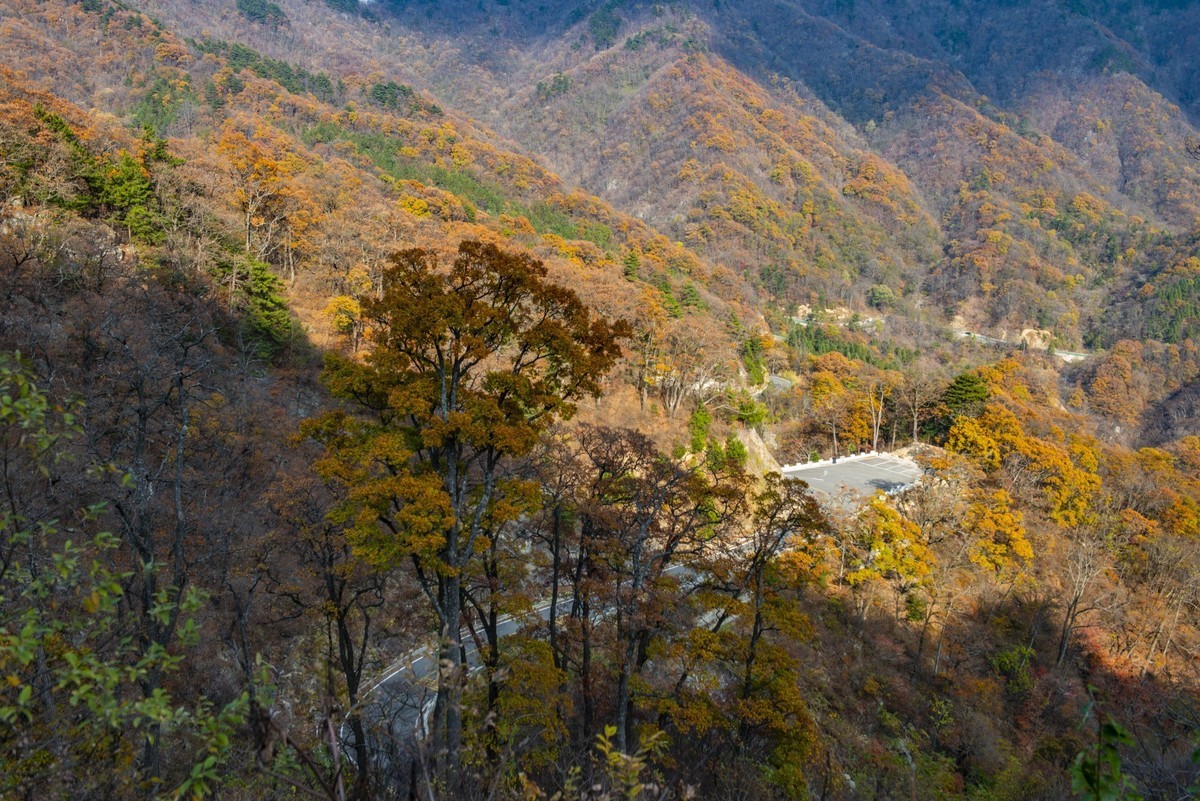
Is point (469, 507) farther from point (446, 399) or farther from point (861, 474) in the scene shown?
point (861, 474)

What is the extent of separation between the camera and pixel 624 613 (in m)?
10.3

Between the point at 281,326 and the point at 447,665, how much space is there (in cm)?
2556

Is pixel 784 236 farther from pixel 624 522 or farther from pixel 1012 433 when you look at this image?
pixel 624 522

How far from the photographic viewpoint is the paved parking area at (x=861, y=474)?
31062 mm

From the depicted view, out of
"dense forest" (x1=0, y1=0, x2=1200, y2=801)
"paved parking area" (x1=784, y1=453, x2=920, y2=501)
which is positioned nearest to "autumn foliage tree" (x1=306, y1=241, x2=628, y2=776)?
A: "dense forest" (x1=0, y1=0, x2=1200, y2=801)

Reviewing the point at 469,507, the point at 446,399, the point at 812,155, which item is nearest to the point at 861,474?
the point at 469,507

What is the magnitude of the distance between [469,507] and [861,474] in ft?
97.1

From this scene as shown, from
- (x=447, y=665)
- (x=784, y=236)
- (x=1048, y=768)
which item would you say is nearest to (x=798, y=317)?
(x=784, y=236)

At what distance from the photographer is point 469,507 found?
11.2m

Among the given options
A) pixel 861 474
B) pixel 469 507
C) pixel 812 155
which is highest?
pixel 812 155

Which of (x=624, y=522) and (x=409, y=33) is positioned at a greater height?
(x=409, y=33)

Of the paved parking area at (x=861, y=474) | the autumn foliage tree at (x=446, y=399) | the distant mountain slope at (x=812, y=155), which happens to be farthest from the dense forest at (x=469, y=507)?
the distant mountain slope at (x=812, y=155)

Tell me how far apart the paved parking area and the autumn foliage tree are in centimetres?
2290

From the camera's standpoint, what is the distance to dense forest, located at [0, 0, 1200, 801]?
582 centimetres
